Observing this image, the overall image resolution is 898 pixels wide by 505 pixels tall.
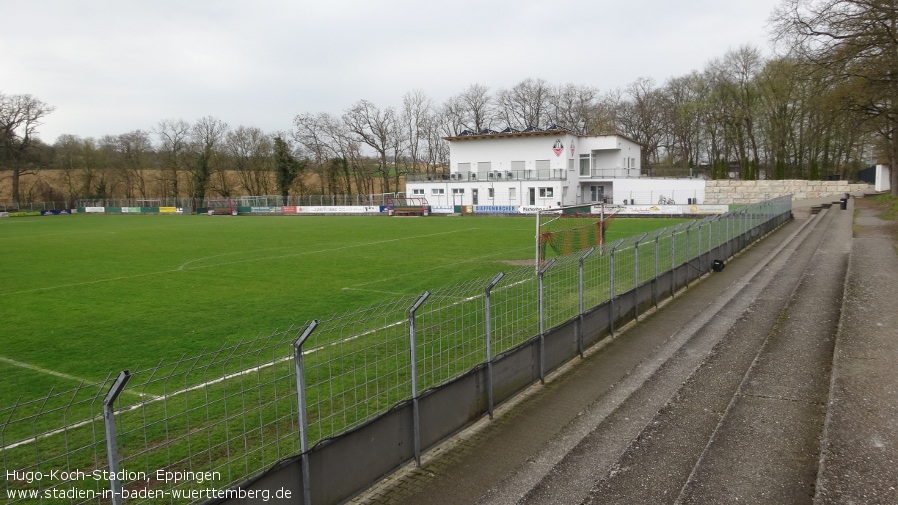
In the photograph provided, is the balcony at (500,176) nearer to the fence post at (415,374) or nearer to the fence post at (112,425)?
the fence post at (415,374)

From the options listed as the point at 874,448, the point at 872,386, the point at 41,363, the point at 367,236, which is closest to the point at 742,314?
the point at 872,386

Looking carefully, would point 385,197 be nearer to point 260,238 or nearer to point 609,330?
point 260,238

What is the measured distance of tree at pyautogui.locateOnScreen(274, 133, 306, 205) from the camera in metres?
75.0

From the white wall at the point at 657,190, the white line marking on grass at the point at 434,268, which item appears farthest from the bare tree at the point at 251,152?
the white line marking on grass at the point at 434,268

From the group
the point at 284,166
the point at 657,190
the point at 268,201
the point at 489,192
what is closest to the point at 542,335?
the point at 657,190

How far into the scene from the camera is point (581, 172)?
5922cm

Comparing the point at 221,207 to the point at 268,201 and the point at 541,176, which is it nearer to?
the point at 268,201

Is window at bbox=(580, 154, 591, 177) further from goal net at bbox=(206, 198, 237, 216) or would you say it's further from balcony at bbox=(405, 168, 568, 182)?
goal net at bbox=(206, 198, 237, 216)

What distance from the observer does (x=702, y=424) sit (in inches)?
254

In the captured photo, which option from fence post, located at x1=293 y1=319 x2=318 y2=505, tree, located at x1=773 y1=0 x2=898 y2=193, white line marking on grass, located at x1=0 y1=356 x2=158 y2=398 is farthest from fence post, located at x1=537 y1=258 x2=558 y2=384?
tree, located at x1=773 y1=0 x2=898 y2=193

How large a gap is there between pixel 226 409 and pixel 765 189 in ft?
190

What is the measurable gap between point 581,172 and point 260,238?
37.1m

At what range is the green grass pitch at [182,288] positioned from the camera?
9789mm

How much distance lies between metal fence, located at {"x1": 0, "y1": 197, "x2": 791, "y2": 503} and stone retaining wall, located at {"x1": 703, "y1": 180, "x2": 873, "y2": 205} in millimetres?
47207
